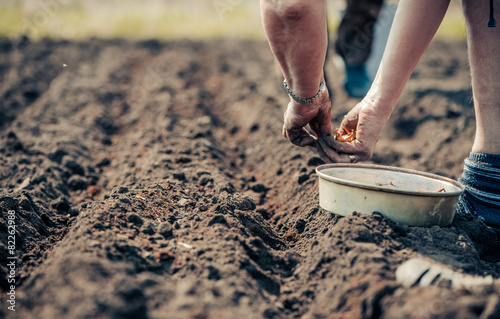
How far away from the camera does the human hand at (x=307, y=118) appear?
2252 millimetres

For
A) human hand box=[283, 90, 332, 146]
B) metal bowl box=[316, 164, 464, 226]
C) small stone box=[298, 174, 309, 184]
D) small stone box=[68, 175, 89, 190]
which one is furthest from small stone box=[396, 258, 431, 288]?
small stone box=[68, 175, 89, 190]

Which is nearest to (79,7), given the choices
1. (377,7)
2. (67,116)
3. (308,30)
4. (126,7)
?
(126,7)

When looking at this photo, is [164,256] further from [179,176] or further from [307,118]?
[179,176]

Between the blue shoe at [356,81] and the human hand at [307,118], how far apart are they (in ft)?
10.5

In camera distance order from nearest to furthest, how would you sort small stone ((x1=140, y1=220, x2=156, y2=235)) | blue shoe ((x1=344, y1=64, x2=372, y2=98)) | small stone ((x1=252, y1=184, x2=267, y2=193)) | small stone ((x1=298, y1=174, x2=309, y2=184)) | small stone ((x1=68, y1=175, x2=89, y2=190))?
small stone ((x1=140, y1=220, x2=156, y2=235))
small stone ((x1=298, y1=174, x2=309, y2=184))
small stone ((x1=252, y1=184, x2=267, y2=193))
small stone ((x1=68, y1=175, x2=89, y2=190))
blue shoe ((x1=344, y1=64, x2=372, y2=98))

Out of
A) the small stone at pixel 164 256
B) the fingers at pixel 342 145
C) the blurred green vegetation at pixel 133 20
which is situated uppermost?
the blurred green vegetation at pixel 133 20

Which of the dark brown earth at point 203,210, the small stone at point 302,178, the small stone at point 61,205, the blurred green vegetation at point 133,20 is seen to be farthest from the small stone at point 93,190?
the blurred green vegetation at point 133,20

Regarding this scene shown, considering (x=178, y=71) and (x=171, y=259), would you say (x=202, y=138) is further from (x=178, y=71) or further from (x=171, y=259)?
(x=178, y=71)

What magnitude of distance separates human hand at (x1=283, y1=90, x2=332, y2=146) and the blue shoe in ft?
10.5

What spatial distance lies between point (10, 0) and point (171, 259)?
1210 centimetres

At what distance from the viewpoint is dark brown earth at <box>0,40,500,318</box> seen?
137 cm

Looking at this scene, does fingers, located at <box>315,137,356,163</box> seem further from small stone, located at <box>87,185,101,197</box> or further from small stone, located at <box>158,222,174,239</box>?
small stone, located at <box>87,185,101,197</box>

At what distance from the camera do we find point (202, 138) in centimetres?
372

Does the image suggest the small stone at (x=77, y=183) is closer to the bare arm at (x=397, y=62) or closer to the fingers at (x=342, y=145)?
the fingers at (x=342, y=145)
